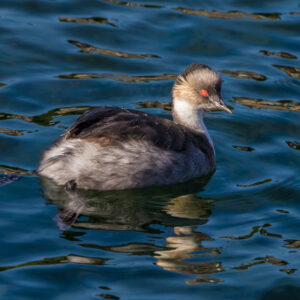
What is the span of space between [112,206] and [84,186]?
0.34 metres

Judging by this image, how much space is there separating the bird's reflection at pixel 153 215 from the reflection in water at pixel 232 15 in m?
4.93

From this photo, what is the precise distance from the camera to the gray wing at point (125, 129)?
293 inches

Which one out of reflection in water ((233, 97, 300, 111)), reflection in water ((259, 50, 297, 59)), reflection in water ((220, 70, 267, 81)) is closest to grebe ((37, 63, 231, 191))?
reflection in water ((233, 97, 300, 111))

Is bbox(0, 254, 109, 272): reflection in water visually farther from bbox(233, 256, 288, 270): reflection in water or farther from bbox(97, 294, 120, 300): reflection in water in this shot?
bbox(233, 256, 288, 270): reflection in water

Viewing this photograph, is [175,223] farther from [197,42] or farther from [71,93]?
[197,42]

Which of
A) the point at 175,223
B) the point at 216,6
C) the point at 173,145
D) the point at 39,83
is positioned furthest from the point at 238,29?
the point at 175,223

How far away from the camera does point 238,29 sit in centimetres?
1207

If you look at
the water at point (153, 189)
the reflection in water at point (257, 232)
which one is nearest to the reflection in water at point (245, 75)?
the water at point (153, 189)

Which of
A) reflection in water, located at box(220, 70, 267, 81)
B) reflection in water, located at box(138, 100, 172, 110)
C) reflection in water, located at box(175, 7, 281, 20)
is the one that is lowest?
reflection in water, located at box(138, 100, 172, 110)

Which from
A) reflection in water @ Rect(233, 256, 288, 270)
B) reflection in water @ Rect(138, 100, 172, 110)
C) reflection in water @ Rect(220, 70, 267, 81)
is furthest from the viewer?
reflection in water @ Rect(220, 70, 267, 81)

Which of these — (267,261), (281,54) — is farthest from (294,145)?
(281,54)

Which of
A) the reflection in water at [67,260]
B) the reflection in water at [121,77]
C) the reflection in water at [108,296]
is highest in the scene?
the reflection in water at [121,77]

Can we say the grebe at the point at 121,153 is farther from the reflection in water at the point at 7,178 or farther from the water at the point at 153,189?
the reflection in water at the point at 7,178

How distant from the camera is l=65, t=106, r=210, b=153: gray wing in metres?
7.43
